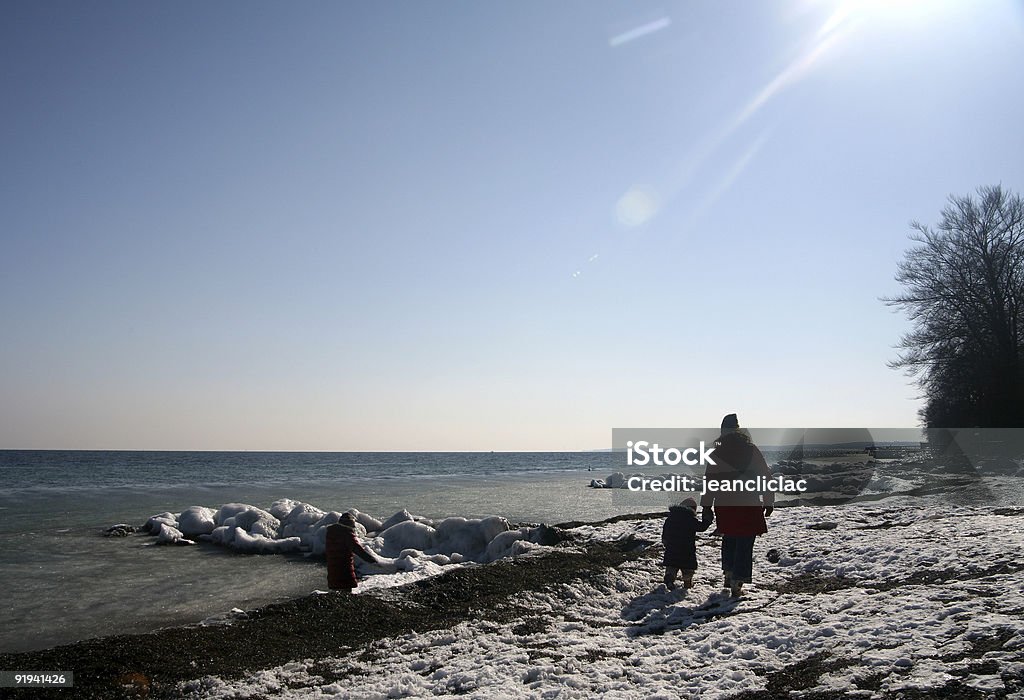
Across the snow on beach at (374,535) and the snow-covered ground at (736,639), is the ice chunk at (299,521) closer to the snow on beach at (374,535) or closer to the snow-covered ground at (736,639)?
the snow on beach at (374,535)

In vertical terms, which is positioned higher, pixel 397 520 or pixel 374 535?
pixel 397 520

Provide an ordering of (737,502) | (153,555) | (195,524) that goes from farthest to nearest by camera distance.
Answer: (195,524) < (153,555) < (737,502)

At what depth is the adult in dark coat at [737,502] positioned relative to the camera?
28.6 ft

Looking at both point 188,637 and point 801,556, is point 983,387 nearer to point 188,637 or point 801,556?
point 801,556

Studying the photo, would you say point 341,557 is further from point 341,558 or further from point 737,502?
point 737,502

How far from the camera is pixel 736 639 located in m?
6.55

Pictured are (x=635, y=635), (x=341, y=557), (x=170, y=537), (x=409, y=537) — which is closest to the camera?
(x=635, y=635)

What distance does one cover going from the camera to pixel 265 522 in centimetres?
1962

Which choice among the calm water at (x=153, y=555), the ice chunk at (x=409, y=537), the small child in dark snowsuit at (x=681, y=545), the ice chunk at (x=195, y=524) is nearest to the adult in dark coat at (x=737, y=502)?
the small child in dark snowsuit at (x=681, y=545)

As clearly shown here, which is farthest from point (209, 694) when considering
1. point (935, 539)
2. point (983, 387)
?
point (983, 387)

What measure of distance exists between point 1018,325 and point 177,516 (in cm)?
3523

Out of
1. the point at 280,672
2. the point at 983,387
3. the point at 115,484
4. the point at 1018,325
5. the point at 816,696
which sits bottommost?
the point at 115,484

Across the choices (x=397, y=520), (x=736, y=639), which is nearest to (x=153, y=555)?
(x=397, y=520)

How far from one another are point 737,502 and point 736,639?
255 centimetres
